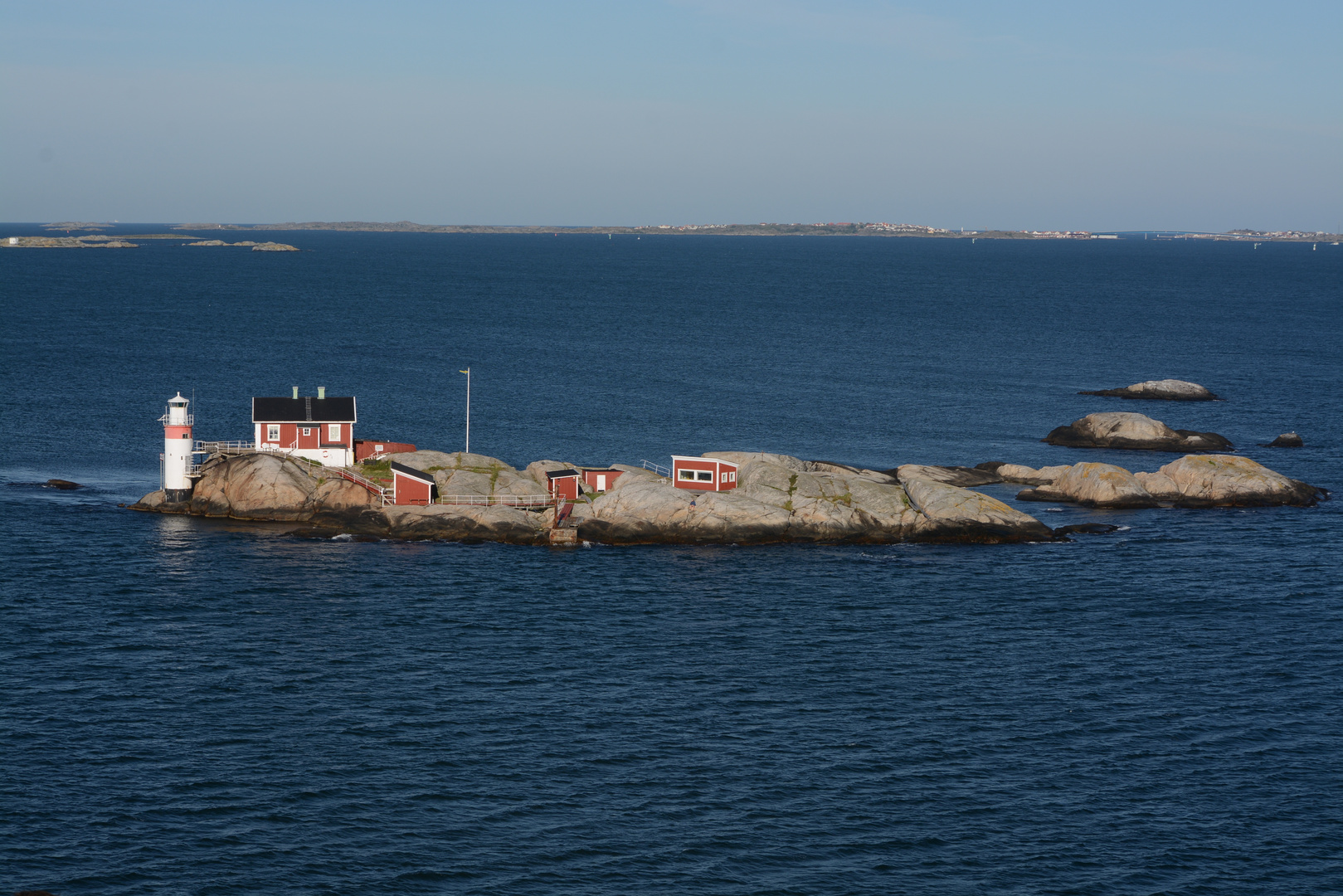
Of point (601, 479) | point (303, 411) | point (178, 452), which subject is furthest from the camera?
point (303, 411)

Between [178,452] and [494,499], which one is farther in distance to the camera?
[178,452]

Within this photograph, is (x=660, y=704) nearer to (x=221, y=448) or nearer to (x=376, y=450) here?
(x=376, y=450)

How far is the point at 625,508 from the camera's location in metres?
73.1

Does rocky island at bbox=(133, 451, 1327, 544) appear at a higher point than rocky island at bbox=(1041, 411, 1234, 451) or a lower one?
lower

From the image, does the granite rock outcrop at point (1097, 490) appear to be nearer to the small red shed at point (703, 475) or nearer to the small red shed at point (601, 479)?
the small red shed at point (703, 475)

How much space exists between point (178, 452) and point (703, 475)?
30783mm

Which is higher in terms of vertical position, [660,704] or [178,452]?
[178,452]

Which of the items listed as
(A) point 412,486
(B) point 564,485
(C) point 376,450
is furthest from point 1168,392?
(A) point 412,486

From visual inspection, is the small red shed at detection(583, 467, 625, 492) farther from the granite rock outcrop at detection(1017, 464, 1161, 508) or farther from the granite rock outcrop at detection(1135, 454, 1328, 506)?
the granite rock outcrop at detection(1135, 454, 1328, 506)

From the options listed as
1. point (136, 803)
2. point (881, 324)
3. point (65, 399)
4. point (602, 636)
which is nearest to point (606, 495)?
point (602, 636)

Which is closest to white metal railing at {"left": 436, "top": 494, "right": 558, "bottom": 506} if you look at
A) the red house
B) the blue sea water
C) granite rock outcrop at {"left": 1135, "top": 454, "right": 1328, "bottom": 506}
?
the blue sea water

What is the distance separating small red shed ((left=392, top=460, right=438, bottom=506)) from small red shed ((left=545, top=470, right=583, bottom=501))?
6.69 m

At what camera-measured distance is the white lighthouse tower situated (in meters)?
74.7

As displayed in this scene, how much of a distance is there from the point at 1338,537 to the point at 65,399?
96434 millimetres
